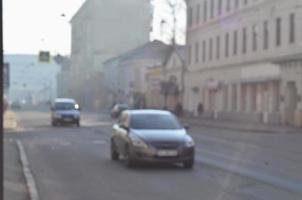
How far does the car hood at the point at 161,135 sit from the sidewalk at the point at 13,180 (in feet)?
9.69

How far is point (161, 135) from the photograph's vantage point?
17.6 m

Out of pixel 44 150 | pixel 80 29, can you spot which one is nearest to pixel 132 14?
pixel 80 29

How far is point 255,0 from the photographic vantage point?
182 feet

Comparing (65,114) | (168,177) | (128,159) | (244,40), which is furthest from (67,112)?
(168,177)

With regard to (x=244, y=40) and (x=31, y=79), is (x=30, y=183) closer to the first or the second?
(x=244, y=40)

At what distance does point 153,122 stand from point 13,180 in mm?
5193

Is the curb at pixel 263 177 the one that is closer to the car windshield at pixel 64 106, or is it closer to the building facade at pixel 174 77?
the car windshield at pixel 64 106

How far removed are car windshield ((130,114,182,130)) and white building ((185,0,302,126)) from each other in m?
28.3

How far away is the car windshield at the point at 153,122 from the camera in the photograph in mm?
18578

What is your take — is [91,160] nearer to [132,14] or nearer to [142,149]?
[142,149]

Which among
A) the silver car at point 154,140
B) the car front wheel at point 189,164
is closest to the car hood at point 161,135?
the silver car at point 154,140

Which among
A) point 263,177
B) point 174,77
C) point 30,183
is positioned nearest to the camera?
point 30,183

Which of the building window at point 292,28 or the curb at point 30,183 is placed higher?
the building window at point 292,28

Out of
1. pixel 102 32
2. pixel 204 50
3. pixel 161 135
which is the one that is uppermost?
pixel 102 32
